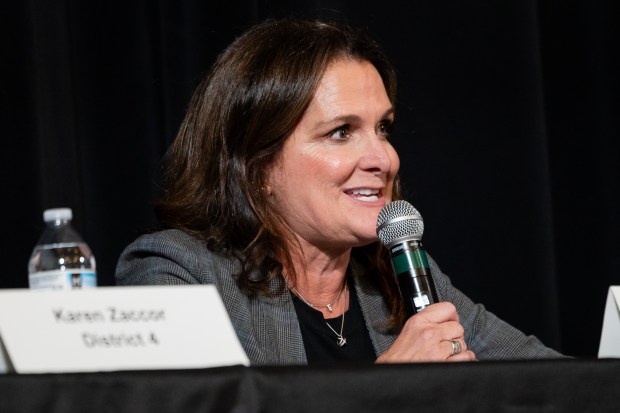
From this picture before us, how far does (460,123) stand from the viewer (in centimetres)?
246

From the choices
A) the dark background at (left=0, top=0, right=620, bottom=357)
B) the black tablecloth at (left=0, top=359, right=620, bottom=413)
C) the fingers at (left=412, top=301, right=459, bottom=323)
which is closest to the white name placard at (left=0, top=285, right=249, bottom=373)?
the black tablecloth at (left=0, top=359, right=620, bottom=413)

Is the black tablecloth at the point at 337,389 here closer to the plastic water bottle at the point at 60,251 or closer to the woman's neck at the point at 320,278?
the plastic water bottle at the point at 60,251

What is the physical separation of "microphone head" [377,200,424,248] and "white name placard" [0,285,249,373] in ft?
1.73

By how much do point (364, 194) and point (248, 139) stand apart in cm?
25

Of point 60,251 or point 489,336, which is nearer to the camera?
point 60,251

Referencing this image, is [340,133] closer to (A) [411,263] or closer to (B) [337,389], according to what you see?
(A) [411,263]

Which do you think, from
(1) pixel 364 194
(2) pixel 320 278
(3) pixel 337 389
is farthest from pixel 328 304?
(3) pixel 337 389

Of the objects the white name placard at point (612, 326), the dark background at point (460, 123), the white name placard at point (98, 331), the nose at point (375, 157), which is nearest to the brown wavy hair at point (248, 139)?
the nose at point (375, 157)

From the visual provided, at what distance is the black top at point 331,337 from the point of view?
5.73ft

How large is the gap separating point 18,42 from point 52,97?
14 cm

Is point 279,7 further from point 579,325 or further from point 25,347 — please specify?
point 25,347

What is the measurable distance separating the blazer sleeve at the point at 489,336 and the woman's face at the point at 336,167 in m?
0.29

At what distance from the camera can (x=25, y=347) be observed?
0.83m

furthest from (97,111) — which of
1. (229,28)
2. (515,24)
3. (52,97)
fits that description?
(515,24)
